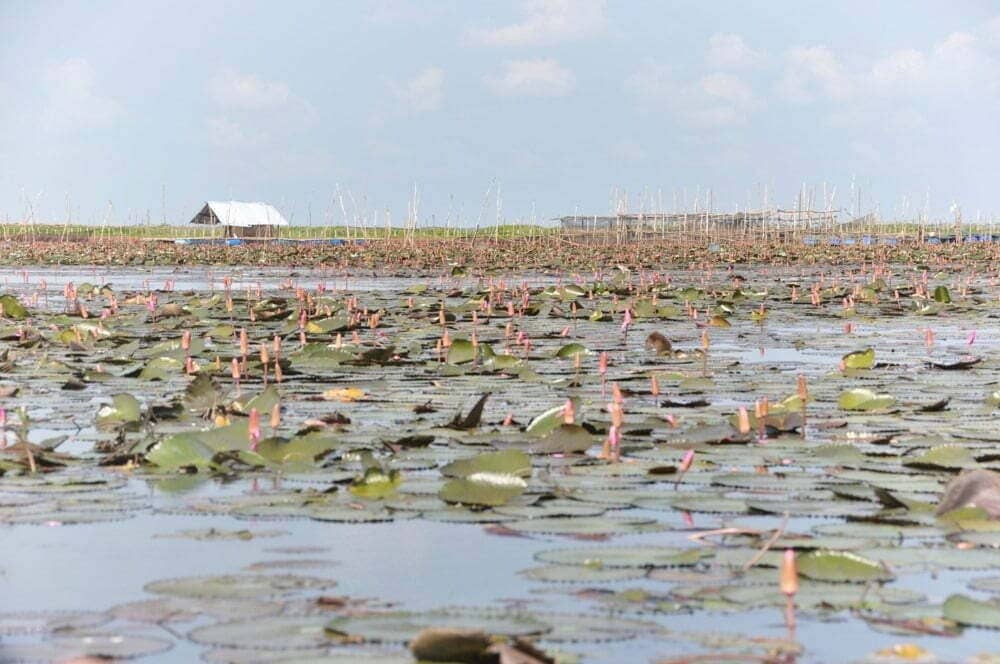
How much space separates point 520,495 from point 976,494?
3.67 ft

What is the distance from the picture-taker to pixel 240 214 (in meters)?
58.1

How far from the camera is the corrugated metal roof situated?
57.6 m

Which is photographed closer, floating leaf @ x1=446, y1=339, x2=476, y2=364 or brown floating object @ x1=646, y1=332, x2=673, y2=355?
floating leaf @ x1=446, y1=339, x2=476, y2=364

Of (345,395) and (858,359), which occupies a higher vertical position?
(858,359)

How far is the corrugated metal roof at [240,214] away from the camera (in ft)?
189

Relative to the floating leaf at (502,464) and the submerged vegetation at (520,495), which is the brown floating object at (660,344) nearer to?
the submerged vegetation at (520,495)

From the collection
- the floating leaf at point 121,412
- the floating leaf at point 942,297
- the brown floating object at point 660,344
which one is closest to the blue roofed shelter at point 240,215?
the floating leaf at point 942,297

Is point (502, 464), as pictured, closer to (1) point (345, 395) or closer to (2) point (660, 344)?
(1) point (345, 395)

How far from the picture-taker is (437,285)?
17.5 metres

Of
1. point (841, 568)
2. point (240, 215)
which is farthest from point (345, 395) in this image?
point (240, 215)

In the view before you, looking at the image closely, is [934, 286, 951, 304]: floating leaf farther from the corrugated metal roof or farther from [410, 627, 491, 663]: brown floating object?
the corrugated metal roof

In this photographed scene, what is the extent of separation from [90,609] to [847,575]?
1.46 metres

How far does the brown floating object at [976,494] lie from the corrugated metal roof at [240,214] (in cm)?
5385

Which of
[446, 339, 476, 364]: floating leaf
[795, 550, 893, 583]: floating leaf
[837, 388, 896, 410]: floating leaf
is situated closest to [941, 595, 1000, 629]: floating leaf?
[795, 550, 893, 583]: floating leaf
